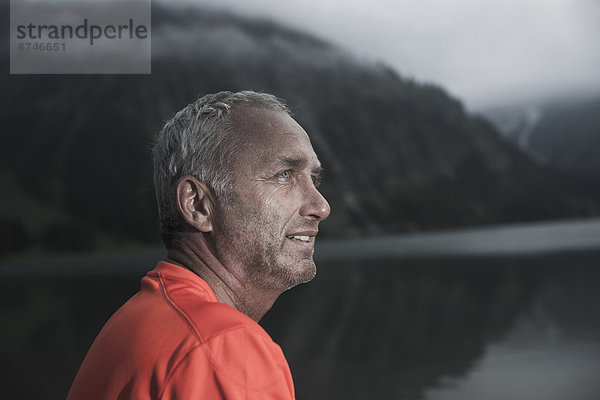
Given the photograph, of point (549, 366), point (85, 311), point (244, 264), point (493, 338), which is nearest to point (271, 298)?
point (244, 264)

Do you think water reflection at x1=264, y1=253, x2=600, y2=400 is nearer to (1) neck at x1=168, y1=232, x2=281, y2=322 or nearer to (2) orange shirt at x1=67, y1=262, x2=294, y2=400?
(1) neck at x1=168, y1=232, x2=281, y2=322

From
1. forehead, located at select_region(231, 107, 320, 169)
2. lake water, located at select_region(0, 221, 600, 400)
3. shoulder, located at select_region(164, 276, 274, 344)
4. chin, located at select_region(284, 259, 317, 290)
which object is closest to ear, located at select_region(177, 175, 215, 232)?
forehead, located at select_region(231, 107, 320, 169)

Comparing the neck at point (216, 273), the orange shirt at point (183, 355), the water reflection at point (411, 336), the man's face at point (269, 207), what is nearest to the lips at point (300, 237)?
the man's face at point (269, 207)

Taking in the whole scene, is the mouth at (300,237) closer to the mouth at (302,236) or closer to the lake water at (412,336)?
the mouth at (302,236)

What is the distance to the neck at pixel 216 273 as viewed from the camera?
2127mm

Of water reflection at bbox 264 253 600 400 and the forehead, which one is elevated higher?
the forehead

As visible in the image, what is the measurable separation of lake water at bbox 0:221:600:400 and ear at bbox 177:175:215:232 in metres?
19.4

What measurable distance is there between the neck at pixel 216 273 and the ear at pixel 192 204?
0.15ft

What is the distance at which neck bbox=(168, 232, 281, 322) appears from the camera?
2.13 m

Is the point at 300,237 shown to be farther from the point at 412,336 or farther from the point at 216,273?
the point at 412,336

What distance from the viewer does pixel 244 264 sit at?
214 centimetres

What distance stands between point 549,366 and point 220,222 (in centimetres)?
2509

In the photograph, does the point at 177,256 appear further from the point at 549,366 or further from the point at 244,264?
the point at 549,366

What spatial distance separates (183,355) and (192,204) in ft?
2.43
